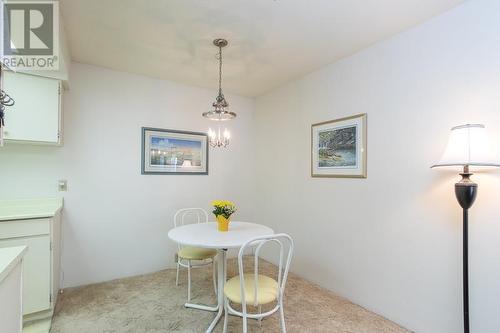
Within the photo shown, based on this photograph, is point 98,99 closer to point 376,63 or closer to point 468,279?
point 376,63

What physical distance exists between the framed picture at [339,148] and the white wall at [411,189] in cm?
9

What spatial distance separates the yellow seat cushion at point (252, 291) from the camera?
1.75 metres

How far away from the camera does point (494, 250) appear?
172 cm

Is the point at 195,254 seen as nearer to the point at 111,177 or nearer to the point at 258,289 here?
the point at 258,289

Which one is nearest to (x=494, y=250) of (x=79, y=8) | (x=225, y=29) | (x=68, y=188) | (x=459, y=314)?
(x=459, y=314)

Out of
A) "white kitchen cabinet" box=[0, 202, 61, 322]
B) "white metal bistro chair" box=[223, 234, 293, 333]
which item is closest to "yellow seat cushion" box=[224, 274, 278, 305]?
"white metal bistro chair" box=[223, 234, 293, 333]

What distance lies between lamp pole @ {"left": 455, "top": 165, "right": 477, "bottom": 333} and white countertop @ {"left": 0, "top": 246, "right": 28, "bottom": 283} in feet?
8.16

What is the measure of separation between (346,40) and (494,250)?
2.00m

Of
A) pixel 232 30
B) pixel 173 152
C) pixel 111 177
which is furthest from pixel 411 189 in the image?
pixel 111 177

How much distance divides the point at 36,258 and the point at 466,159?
330cm

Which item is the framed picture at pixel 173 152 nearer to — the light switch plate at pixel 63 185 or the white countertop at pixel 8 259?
the light switch plate at pixel 63 185

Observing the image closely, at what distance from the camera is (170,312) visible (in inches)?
92.7

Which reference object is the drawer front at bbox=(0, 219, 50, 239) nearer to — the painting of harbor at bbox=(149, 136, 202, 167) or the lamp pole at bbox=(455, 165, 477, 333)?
the painting of harbor at bbox=(149, 136, 202, 167)

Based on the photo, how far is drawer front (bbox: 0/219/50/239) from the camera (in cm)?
203
